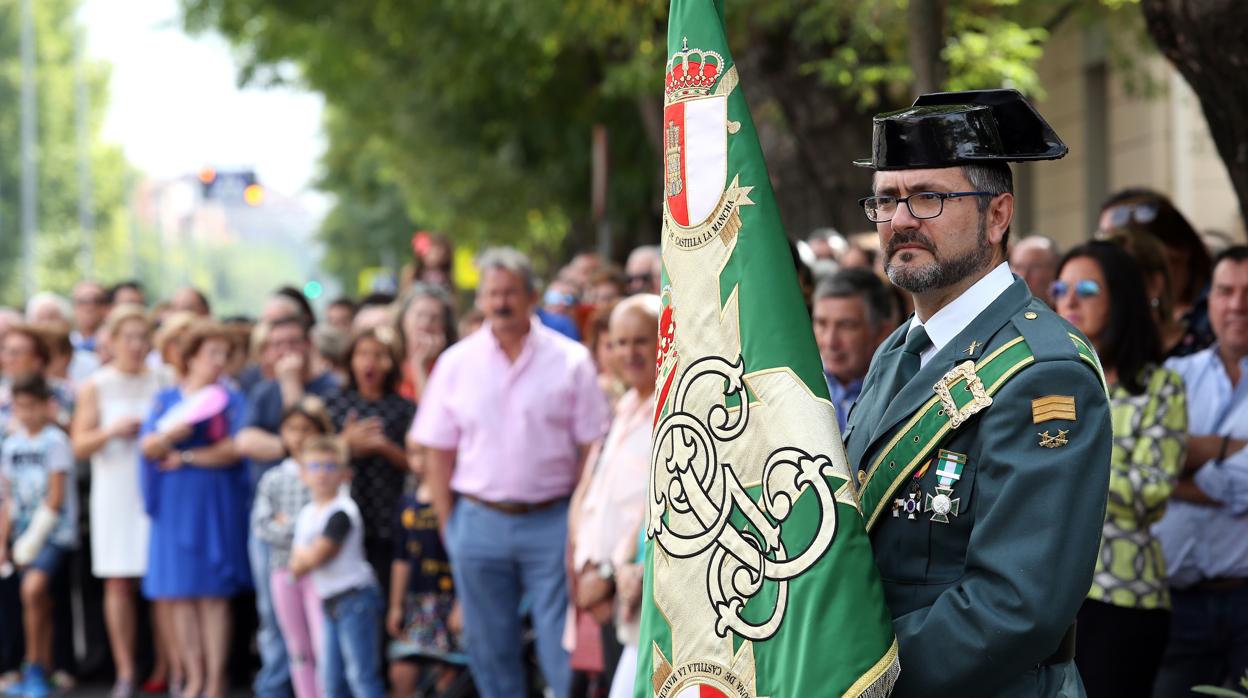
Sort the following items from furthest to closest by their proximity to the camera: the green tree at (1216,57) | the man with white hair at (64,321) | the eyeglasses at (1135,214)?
the man with white hair at (64,321) → the eyeglasses at (1135,214) → the green tree at (1216,57)

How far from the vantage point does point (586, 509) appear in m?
6.60

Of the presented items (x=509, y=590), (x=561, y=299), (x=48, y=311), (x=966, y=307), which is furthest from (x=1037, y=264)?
(x=48, y=311)

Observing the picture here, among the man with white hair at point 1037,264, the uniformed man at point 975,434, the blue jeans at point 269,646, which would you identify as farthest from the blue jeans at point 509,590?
the uniformed man at point 975,434

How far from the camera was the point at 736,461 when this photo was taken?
310 centimetres

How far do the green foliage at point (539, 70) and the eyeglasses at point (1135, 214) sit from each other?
351 cm

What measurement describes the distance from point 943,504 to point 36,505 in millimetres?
8636

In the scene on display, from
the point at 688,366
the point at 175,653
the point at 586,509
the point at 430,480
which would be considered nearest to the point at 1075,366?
the point at 688,366

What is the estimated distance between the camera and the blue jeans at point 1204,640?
18.2 feet

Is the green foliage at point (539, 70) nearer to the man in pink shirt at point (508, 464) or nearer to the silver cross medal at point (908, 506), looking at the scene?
the man in pink shirt at point (508, 464)

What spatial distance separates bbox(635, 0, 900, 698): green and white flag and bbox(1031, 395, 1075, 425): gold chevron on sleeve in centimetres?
34

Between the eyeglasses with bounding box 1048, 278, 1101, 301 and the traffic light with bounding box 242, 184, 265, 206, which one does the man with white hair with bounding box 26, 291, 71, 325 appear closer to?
the eyeglasses with bounding box 1048, 278, 1101, 301

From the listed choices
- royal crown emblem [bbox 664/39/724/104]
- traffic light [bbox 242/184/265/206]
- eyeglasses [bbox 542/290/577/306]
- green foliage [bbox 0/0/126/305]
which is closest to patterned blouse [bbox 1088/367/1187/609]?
royal crown emblem [bbox 664/39/724/104]

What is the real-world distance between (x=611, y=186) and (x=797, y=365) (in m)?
18.1

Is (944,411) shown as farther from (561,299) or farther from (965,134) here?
(561,299)
